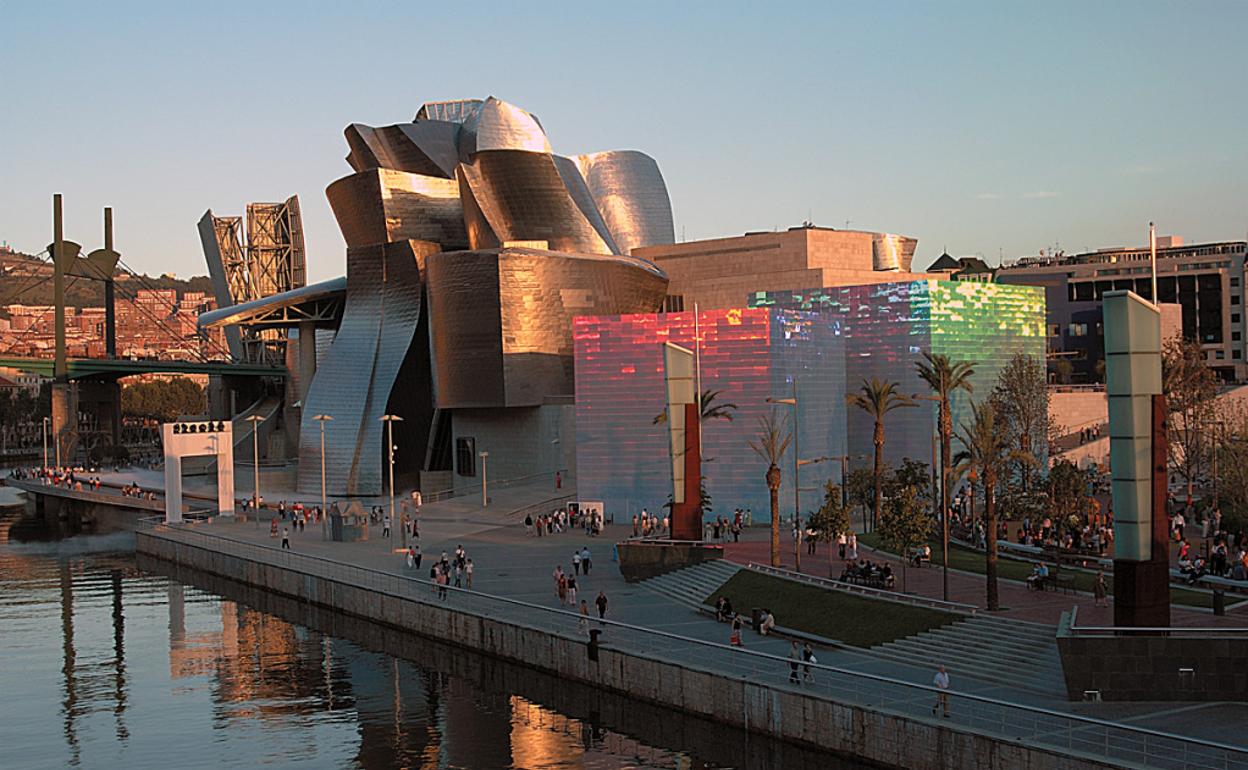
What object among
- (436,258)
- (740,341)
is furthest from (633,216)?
(740,341)

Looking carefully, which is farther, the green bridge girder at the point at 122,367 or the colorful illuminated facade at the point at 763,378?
the green bridge girder at the point at 122,367

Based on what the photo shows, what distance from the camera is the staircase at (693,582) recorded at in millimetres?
36125

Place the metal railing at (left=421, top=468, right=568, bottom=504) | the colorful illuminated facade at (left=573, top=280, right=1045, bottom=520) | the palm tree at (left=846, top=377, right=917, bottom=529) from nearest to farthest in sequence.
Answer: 1. the palm tree at (left=846, top=377, right=917, bottom=529)
2. the colorful illuminated facade at (left=573, top=280, right=1045, bottom=520)
3. the metal railing at (left=421, top=468, right=568, bottom=504)

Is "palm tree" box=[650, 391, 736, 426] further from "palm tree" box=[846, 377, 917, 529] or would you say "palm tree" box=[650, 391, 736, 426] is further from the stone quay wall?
the stone quay wall

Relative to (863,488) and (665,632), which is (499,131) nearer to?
(863,488)

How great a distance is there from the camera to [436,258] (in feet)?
234

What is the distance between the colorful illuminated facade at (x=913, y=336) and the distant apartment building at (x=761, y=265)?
17381 mm

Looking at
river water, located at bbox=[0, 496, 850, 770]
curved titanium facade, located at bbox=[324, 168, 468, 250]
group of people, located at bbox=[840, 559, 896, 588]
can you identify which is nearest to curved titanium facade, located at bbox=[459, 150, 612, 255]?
curved titanium facade, located at bbox=[324, 168, 468, 250]

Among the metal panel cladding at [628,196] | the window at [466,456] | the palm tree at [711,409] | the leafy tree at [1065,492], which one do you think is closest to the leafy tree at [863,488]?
the palm tree at [711,409]

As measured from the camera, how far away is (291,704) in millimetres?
30969

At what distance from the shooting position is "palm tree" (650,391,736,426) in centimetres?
4781

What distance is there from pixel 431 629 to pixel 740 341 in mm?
19997

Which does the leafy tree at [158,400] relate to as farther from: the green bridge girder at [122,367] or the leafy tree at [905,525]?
the leafy tree at [905,525]

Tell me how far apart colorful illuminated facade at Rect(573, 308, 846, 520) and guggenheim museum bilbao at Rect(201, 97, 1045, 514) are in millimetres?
83
